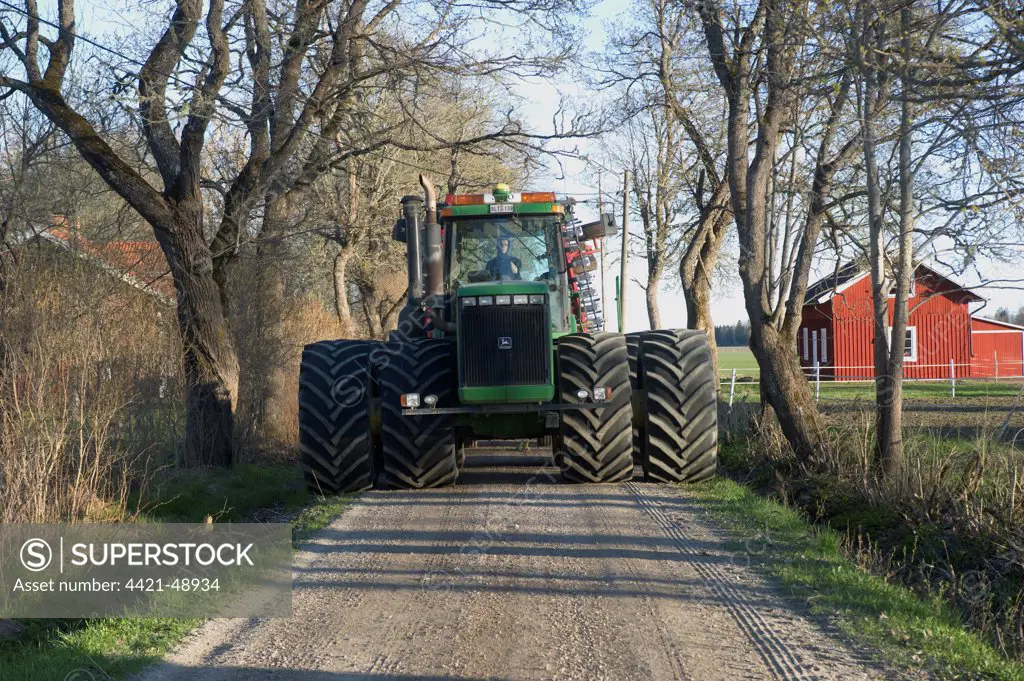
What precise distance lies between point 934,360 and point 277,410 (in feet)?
105

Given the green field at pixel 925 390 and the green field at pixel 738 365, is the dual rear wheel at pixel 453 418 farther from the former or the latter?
the green field at pixel 738 365

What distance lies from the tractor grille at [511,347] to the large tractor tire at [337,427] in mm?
1319

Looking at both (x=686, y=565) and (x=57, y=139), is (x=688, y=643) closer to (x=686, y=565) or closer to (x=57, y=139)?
(x=686, y=565)

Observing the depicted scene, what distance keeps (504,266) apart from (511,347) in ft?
5.20

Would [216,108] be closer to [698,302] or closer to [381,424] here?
[381,424]

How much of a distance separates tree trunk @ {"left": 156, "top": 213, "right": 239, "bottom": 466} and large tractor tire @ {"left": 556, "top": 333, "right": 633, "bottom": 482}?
4.60 metres

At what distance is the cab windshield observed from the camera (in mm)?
11633

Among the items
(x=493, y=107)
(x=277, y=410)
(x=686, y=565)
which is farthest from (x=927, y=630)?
(x=493, y=107)

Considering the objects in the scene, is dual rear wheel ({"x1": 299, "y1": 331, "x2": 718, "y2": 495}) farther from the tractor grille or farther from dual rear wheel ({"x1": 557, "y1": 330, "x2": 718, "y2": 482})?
the tractor grille

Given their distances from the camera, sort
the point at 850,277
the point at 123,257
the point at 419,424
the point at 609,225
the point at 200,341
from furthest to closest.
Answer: the point at 850,277 → the point at 123,257 → the point at 200,341 → the point at 609,225 → the point at 419,424

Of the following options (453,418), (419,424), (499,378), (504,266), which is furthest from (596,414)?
(504,266)

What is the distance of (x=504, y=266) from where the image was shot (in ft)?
38.3

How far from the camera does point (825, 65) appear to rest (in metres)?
10.2

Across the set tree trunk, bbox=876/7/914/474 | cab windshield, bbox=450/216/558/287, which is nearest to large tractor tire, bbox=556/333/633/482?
cab windshield, bbox=450/216/558/287
